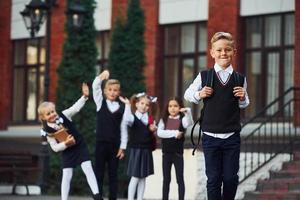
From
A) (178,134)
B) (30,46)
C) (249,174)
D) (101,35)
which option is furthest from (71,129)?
(30,46)

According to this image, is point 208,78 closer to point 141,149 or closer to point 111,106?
point 111,106

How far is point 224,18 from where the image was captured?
55.2 ft

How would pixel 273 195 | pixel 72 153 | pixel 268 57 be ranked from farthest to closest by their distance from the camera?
pixel 268 57, pixel 273 195, pixel 72 153

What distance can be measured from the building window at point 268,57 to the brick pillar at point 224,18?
0.36m

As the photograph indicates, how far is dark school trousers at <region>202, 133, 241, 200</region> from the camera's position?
693cm

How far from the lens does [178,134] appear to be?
11539 millimetres

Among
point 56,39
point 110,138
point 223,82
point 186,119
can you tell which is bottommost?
point 110,138

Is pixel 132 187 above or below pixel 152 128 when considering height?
below

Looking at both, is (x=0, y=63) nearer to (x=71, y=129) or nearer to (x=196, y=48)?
(x=196, y=48)

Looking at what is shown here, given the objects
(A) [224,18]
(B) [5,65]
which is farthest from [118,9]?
(B) [5,65]

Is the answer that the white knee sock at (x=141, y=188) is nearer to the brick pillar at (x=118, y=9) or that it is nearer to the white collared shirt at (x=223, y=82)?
the white collared shirt at (x=223, y=82)

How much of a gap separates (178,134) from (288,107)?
15.4 feet

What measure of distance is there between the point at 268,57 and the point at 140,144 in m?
5.90

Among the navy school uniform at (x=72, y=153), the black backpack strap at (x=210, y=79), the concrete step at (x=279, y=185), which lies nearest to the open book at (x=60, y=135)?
the navy school uniform at (x=72, y=153)
